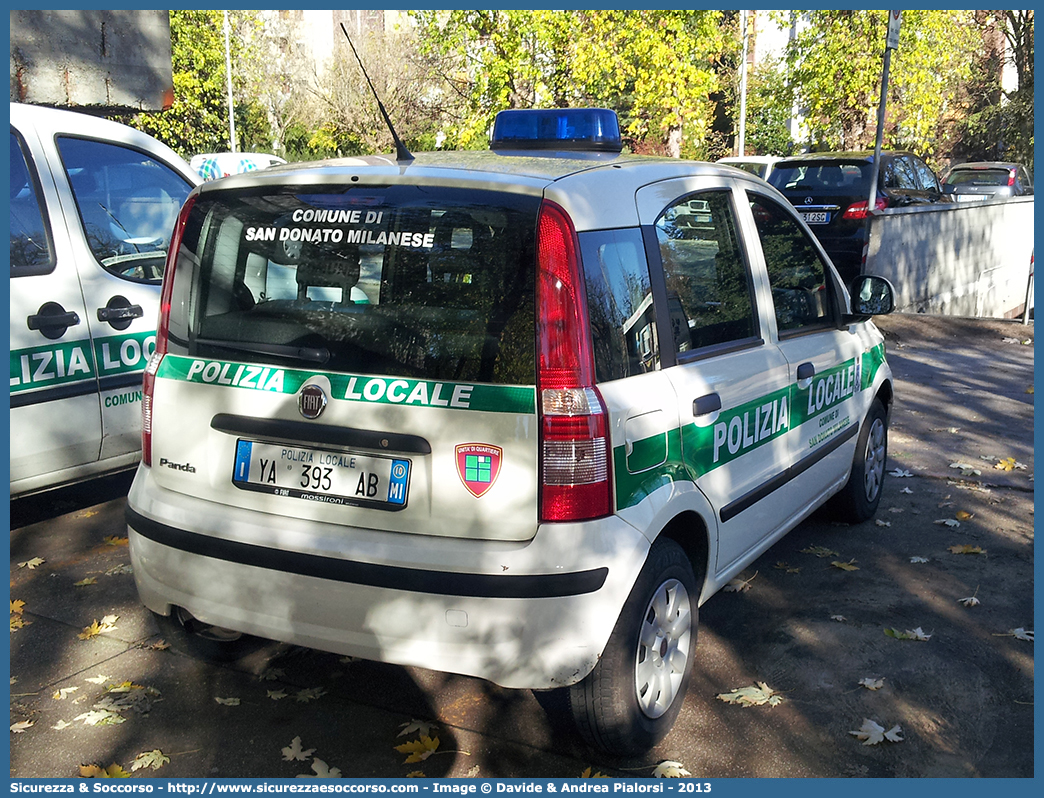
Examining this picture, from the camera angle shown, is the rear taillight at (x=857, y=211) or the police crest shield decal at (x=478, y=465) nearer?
the police crest shield decal at (x=478, y=465)

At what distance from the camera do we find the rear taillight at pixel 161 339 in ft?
11.2

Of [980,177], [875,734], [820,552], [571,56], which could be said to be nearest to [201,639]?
[875,734]

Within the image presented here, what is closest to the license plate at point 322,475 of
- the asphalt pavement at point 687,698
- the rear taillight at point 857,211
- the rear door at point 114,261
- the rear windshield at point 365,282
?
the rear windshield at point 365,282

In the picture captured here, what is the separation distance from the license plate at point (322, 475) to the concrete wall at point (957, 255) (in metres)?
10.5

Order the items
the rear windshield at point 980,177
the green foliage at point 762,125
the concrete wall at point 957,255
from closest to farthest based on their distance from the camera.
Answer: the concrete wall at point 957,255, the rear windshield at point 980,177, the green foliage at point 762,125

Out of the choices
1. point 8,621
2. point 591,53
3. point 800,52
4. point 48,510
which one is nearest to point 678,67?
point 591,53

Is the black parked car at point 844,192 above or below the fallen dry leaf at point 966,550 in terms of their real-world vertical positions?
above

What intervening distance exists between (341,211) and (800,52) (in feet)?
77.7

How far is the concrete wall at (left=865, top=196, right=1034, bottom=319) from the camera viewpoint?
41.5ft

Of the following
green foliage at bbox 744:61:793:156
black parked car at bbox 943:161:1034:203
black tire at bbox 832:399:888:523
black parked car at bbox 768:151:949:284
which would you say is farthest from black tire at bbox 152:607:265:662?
green foliage at bbox 744:61:793:156

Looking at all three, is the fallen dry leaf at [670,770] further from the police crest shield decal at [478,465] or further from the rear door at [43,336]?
the rear door at [43,336]

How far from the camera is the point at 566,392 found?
286 centimetres

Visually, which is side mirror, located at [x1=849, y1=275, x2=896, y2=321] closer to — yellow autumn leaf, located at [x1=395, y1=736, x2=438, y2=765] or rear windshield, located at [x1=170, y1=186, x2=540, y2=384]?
rear windshield, located at [x1=170, y1=186, x2=540, y2=384]

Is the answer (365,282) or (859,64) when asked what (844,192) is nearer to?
(859,64)
